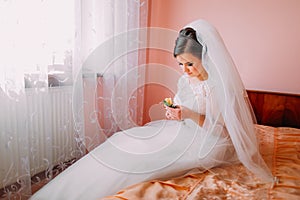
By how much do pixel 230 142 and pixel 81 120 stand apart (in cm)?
117

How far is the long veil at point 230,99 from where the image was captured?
A: 44.4 inches

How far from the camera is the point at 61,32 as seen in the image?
5.48 ft

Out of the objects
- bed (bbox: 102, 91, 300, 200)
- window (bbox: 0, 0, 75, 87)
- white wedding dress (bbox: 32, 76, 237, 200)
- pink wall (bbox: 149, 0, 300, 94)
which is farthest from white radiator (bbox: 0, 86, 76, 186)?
pink wall (bbox: 149, 0, 300, 94)

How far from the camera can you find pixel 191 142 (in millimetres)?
1229

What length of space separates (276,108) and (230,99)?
1227 millimetres

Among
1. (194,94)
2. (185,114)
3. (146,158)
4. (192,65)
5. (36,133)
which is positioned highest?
(192,65)

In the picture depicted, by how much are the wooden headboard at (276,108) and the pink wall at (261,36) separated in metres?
0.12

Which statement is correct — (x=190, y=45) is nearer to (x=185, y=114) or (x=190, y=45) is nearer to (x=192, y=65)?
(x=192, y=65)

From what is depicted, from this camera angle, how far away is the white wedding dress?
0.94 metres

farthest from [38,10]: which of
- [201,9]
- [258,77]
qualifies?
[258,77]

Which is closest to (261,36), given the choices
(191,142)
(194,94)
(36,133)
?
(194,94)

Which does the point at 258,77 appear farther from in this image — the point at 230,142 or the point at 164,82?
the point at 230,142

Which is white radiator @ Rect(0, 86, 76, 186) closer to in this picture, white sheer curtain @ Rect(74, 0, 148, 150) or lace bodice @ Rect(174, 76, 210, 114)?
white sheer curtain @ Rect(74, 0, 148, 150)

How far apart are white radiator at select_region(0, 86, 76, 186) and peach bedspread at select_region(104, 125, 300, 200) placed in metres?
0.97
